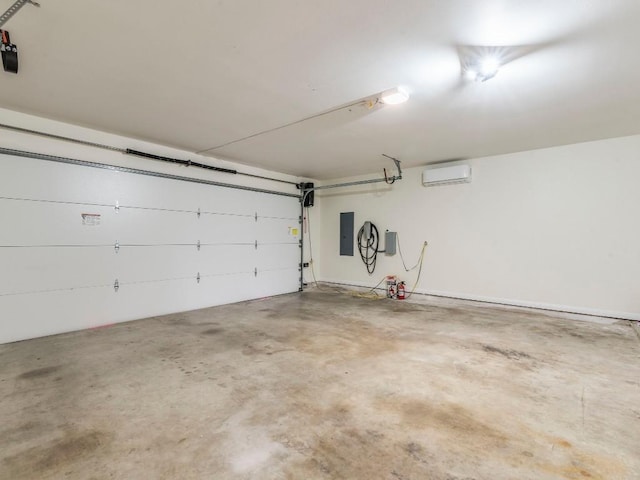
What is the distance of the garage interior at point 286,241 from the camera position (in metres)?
1.82

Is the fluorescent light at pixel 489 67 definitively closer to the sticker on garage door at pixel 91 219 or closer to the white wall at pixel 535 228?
the white wall at pixel 535 228

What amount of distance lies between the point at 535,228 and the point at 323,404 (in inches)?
174

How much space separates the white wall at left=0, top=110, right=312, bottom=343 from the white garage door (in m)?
0.01

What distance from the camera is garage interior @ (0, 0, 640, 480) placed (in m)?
1.82

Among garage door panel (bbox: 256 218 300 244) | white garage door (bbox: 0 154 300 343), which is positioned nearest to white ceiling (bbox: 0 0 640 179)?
white garage door (bbox: 0 154 300 343)

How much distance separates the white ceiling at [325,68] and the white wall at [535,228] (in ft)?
1.86

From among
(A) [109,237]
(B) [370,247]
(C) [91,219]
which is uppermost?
(C) [91,219]

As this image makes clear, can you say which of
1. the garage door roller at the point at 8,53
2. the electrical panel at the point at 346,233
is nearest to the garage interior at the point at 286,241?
the garage door roller at the point at 8,53

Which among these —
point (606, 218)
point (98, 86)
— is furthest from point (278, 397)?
point (606, 218)

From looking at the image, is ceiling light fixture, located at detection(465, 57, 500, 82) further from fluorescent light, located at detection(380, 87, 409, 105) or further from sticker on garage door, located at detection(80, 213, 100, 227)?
sticker on garage door, located at detection(80, 213, 100, 227)

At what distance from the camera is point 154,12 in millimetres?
1876

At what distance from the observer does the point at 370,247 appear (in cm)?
651

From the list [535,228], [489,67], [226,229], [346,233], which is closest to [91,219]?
[226,229]

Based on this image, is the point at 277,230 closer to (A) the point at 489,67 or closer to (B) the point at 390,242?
(B) the point at 390,242
